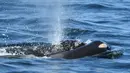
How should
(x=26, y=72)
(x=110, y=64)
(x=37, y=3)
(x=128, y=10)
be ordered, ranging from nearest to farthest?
(x=26, y=72) → (x=110, y=64) → (x=128, y=10) → (x=37, y=3)

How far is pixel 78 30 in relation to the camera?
116 feet

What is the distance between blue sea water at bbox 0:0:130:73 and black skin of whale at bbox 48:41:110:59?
1.02ft

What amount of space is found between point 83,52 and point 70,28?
9.26 m

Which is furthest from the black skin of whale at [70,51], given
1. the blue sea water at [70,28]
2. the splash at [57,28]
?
the splash at [57,28]

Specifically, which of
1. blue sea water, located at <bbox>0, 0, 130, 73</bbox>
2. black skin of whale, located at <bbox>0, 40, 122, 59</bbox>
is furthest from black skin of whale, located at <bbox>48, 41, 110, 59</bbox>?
blue sea water, located at <bbox>0, 0, 130, 73</bbox>

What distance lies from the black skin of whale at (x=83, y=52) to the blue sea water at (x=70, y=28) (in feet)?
1.02

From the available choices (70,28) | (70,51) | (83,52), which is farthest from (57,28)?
(70,51)

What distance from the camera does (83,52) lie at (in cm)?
2678

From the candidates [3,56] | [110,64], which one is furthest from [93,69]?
[3,56]

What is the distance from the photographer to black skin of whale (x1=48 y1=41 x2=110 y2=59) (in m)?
26.5

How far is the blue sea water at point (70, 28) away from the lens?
25234 millimetres

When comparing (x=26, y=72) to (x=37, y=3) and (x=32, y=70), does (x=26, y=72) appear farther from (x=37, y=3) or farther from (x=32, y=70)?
(x=37, y=3)

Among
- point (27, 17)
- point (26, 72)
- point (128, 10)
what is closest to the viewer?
point (26, 72)

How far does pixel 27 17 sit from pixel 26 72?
15.9 metres
